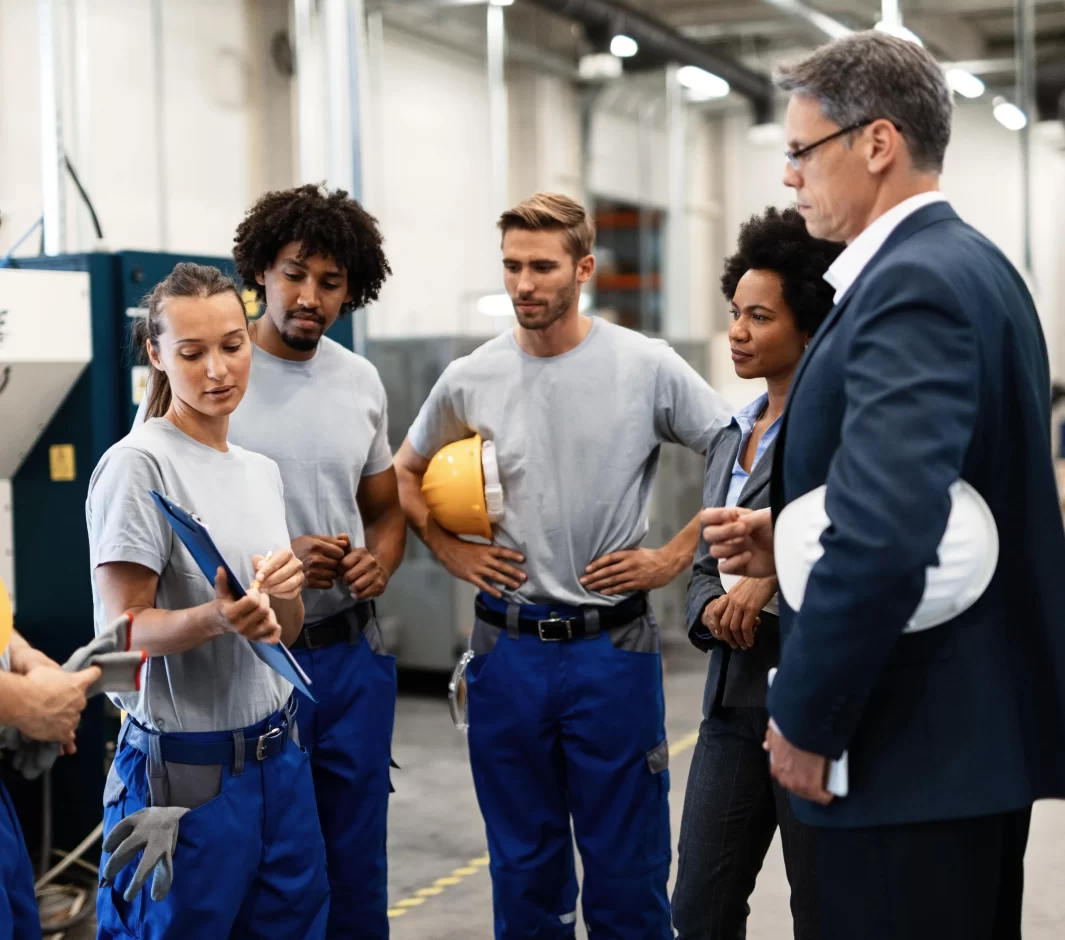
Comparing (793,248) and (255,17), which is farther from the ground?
(255,17)

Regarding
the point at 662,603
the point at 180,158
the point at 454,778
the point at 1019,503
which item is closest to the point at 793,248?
the point at 1019,503

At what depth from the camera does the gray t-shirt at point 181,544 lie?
6.30 ft

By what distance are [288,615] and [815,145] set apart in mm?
1113

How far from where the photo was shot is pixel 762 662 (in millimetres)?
2162

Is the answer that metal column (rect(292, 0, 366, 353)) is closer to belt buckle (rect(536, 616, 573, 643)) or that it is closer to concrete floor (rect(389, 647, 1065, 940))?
concrete floor (rect(389, 647, 1065, 940))

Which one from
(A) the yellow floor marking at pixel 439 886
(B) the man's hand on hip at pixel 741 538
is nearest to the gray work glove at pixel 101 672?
(B) the man's hand on hip at pixel 741 538

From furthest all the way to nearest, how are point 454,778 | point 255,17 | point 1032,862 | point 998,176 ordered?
point 998,176 → point 255,17 → point 454,778 → point 1032,862

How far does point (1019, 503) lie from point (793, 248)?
2.82ft

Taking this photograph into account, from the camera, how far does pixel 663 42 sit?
903 cm

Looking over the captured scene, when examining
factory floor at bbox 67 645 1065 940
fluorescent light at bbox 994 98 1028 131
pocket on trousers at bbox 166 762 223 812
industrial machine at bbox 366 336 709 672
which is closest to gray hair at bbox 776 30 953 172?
pocket on trousers at bbox 166 762 223 812

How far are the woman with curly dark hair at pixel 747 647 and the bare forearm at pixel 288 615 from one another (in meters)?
0.70

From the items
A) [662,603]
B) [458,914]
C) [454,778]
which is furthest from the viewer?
[662,603]

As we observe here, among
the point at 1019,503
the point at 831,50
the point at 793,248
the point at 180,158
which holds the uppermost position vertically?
the point at 180,158

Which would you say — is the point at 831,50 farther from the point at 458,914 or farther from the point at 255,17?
the point at 255,17
